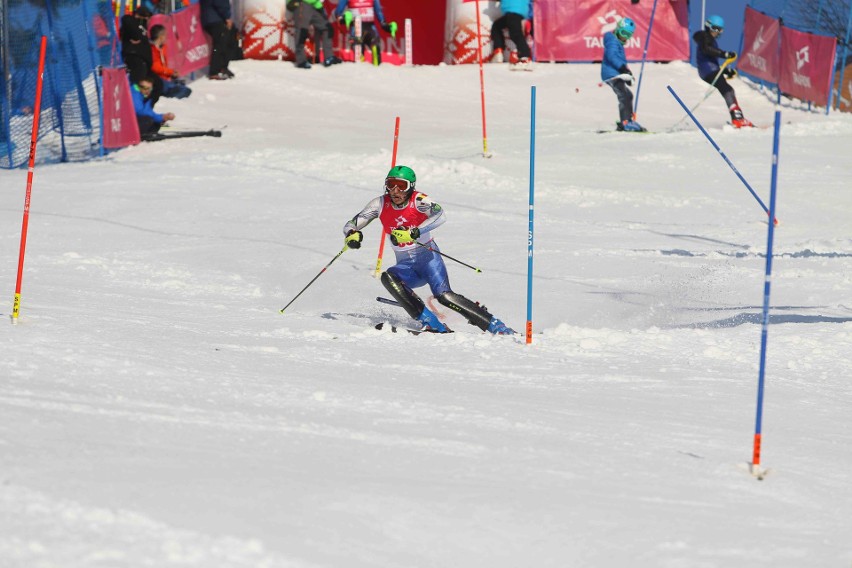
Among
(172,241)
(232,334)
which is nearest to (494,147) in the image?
(172,241)

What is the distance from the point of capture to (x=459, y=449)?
209 inches

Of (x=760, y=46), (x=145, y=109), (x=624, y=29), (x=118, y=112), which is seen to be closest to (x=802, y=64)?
(x=760, y=46)

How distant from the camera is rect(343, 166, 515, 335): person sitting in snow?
923cm

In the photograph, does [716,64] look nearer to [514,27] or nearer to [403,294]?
[514,27]

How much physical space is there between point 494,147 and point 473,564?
553 inches

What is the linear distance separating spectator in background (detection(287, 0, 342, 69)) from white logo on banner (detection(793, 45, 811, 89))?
865cm

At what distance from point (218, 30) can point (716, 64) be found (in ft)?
28.1

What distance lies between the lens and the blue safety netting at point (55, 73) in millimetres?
14453

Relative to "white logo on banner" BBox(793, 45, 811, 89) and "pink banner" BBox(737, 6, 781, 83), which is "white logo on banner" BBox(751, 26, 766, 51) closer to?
"pink banner" BBox(737, 6, 781, 83)

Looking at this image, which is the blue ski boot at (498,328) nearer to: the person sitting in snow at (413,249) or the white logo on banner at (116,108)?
the person sitting in snow at (413,249)

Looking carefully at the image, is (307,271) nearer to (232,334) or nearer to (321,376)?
(232,334)

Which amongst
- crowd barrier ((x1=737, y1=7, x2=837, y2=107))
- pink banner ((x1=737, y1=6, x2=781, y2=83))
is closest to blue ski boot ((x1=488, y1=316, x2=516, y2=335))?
crowd barrier ((x1=737, y1=7, x2=837, y2=107))

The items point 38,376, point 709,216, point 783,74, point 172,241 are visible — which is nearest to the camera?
point 38,376

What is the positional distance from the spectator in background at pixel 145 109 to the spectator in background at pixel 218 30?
4.60 metres
